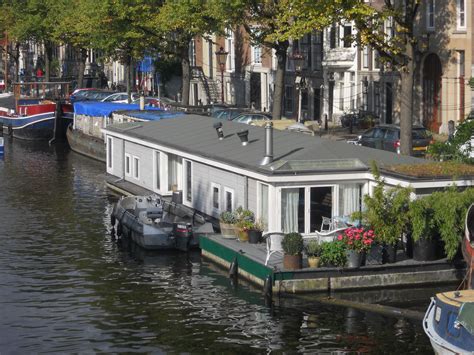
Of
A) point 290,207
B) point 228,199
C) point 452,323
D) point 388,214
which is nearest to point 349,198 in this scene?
point 290,207

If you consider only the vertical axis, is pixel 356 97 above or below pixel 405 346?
above

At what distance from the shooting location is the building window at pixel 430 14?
72.4 metres

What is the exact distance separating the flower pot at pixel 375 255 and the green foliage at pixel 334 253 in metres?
0.96

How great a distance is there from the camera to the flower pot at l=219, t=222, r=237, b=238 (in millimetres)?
40156

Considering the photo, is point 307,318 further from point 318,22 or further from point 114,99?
point 114,99

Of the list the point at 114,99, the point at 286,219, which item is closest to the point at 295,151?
the point at 286,219

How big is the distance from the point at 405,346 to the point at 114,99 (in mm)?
64346

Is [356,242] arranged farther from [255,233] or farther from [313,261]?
[255,233]

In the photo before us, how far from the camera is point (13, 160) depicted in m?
76.3

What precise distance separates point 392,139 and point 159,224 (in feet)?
65.9

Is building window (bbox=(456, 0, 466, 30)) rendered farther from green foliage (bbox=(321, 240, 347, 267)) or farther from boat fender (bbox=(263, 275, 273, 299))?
boat fender (bbox=(263, 275, 273, 299))

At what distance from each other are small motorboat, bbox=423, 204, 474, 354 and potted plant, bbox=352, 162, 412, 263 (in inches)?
278

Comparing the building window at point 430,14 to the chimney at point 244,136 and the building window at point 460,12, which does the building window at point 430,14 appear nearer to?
the building window at point 460,12

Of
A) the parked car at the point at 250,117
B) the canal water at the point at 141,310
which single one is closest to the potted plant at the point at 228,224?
the canal water at the point at 141,310
